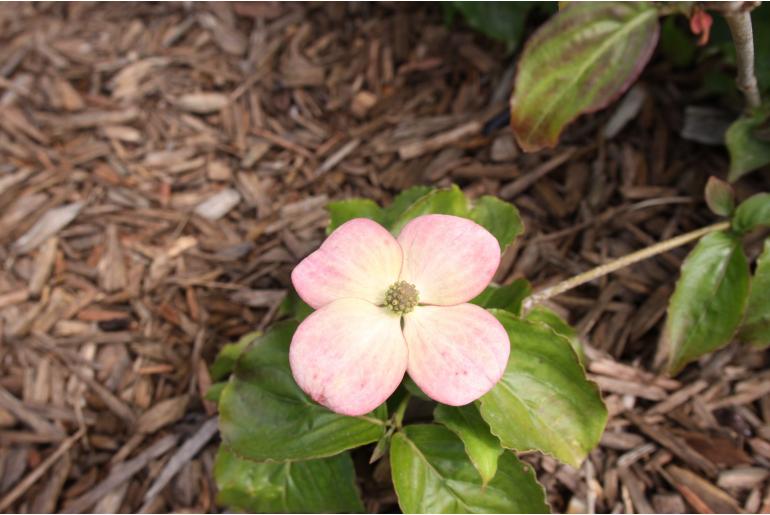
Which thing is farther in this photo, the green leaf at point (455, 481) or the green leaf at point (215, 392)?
the green leaf at point (215, 392)

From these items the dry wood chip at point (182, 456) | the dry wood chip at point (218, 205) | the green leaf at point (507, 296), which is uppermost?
the green leaf at point (507, 296)

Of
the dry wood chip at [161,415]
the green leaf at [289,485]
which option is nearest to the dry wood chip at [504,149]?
the green leaf at [289,485]

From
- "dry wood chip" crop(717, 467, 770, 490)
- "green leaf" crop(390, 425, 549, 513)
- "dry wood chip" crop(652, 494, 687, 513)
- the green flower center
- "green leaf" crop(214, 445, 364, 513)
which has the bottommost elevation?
"dry wood chip" crop(652, 494, 687, 513)

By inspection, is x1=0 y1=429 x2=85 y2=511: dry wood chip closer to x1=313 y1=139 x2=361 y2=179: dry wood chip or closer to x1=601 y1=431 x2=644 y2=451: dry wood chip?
x1=313 y1=139 x2=361 y2=179: dry wood chip

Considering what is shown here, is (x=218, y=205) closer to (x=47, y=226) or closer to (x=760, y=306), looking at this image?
(x=47, y=226)

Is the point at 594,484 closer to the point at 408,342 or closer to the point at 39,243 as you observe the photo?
the point at 408,342

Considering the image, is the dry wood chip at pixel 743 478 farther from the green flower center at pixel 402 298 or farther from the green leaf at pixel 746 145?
the green flower center at pixel 402 298

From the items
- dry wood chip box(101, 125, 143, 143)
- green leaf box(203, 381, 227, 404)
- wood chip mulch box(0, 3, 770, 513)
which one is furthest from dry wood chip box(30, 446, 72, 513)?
dry wood chip box(101, 125, 143, 143)

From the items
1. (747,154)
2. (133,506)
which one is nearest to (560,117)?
(747,154)
